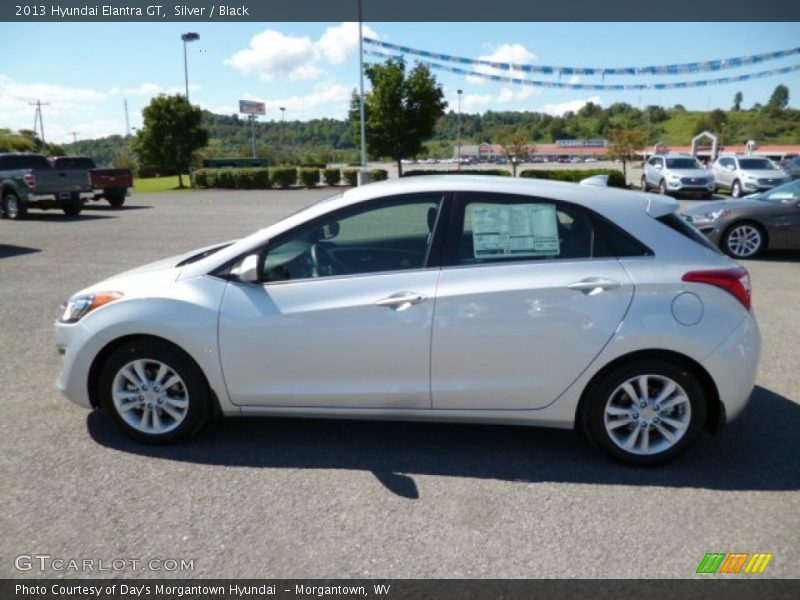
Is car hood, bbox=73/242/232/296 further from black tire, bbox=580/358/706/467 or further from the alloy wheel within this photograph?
the alloy wheel

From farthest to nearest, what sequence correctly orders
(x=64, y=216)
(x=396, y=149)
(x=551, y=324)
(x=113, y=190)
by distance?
(x=396, y=149), (x=113, y=190), (x=64, y=216), (x=551, y=324)

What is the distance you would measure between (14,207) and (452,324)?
785 inches

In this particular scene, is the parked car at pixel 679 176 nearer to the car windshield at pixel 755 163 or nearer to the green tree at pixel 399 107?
the car windshield at pixel 755 163

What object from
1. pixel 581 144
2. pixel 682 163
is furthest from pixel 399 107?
pixel 581 144

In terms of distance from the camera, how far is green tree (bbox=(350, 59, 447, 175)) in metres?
34.9

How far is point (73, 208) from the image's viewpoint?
20.4 meters

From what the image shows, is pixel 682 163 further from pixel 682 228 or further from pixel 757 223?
pixel 682 228

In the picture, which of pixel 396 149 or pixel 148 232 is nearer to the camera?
pixel 148 232

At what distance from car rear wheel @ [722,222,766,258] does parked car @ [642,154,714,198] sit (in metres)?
15.4

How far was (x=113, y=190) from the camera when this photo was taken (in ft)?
76.6

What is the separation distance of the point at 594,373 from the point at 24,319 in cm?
648
